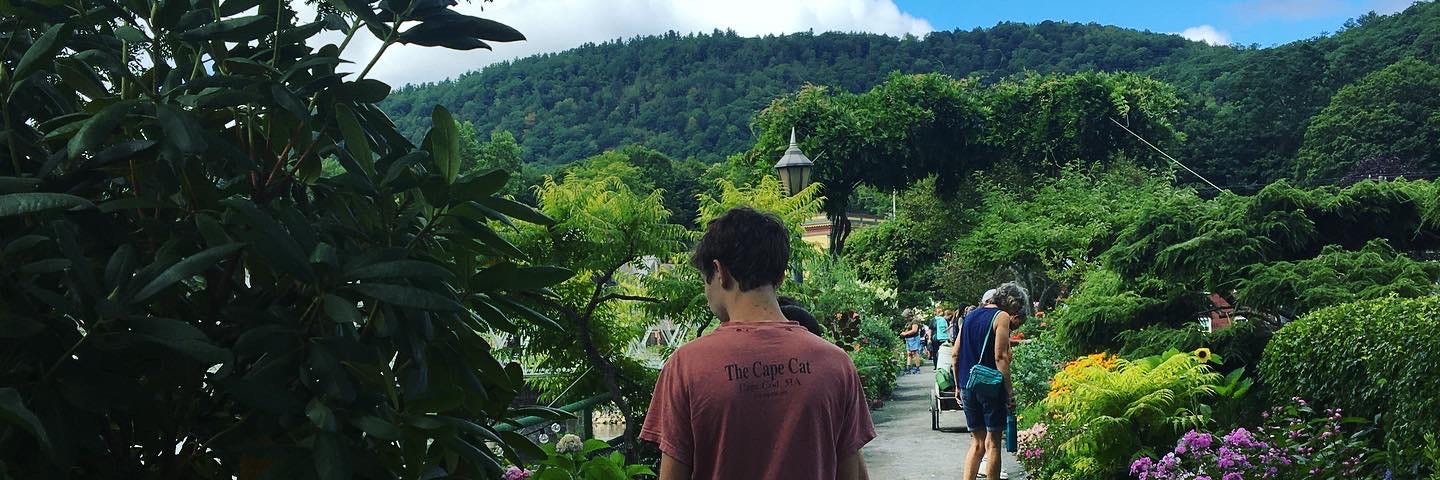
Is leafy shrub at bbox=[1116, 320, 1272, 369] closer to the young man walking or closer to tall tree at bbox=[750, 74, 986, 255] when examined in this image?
the young man walking

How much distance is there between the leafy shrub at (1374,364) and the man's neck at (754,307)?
12.8 feet

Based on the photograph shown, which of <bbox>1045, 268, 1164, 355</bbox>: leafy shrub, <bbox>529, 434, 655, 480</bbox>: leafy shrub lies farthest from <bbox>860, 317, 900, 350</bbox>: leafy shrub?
<bbox>529, 434, 655, 480</bbox>: leafy shrub

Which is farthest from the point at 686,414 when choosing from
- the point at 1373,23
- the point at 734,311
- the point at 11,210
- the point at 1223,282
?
the point at 1373,23

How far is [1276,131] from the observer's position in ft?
181

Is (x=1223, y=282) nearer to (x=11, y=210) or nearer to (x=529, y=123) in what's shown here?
(x=11, y=210)

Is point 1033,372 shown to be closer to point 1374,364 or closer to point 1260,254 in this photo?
point 1260,254

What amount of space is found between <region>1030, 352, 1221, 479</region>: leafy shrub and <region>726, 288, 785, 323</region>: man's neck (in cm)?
558

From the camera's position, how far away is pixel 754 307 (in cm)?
300

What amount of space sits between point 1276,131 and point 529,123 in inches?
1935

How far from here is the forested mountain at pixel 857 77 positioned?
55.6 m

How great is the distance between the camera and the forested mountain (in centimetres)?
5556

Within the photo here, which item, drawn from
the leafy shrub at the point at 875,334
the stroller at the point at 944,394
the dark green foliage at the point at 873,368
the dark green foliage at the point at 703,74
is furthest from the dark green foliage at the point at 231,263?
the dark green foliage at the point at 703,74

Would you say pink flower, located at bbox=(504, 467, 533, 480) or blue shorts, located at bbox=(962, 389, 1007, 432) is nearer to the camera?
pink flower, located at bbox=(504, 467, 533, 480)

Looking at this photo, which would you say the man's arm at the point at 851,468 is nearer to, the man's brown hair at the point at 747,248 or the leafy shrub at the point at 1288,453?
the man's brown hair at the point at 747,248
